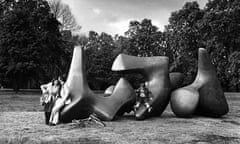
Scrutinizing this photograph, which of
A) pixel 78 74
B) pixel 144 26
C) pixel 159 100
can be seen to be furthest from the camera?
pixel 144 26

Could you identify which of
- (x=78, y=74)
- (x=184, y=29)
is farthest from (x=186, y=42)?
(x=78, y=74)

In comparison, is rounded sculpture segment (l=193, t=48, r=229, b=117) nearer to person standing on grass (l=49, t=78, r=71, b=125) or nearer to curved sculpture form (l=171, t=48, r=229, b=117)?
curved sculpture form (l=171, t=48, r=229, b=117)

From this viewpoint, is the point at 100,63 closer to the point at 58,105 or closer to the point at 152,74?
the point at 152,74

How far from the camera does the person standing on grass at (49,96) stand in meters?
10.9

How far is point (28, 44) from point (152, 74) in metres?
19.4

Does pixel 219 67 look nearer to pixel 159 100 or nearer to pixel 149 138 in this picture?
pixel 159 100

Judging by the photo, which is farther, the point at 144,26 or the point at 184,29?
the point at 144,26

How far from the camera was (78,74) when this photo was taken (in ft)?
38.2

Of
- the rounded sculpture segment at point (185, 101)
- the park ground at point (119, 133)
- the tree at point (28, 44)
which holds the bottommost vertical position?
the park ground at point (119, 133)

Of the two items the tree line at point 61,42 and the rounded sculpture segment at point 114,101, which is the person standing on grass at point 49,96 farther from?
the tree line at point 61,42

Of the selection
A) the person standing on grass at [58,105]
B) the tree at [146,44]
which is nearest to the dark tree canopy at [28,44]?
the tree at [146,44]

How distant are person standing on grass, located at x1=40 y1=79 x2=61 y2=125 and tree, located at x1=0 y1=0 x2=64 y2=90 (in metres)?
17.1

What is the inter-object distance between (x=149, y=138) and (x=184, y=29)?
2233 centimetres

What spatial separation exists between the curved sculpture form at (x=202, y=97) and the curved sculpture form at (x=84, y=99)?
2.23 m
